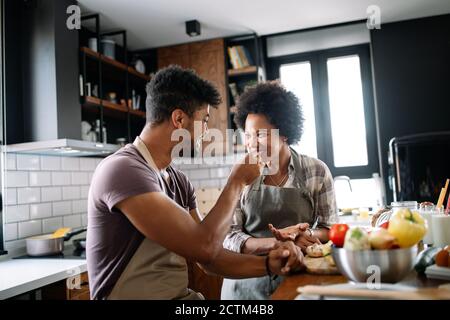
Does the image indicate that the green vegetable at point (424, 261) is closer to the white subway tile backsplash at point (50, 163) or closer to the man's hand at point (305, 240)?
the man's hand at point (305, 240)

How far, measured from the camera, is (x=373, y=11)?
10.7 ft

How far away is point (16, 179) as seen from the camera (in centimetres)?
241

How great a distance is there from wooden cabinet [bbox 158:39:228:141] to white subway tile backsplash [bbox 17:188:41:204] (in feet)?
5.32

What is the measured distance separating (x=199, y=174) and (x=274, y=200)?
90.6 inches

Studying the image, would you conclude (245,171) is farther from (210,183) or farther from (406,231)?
(210,183)

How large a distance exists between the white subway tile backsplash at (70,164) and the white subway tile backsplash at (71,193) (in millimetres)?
151

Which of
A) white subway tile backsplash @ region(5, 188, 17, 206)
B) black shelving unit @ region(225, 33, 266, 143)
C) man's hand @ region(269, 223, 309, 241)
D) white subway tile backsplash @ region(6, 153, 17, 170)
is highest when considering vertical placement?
black shelving unit @ region(225, 33, 266, 143)

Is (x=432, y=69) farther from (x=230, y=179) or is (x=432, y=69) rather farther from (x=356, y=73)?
(x=230, y=179)

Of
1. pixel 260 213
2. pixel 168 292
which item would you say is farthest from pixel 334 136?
pixel 168 292

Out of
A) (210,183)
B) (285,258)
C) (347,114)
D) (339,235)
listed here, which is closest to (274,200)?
(285,258)

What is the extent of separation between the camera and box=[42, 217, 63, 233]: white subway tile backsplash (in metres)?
2.62

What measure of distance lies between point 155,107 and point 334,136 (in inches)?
109

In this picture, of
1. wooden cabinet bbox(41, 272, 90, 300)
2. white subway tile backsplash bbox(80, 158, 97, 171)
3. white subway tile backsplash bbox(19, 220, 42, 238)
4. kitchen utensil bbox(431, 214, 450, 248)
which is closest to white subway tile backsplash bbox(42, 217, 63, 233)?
white subway tile backsplash bbox(19, 220, 42, 238)

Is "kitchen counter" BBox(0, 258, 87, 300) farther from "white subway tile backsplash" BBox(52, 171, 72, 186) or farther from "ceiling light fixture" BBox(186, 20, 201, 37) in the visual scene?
"ceiling light fixture" BBox(186, 20, 201, 37)
